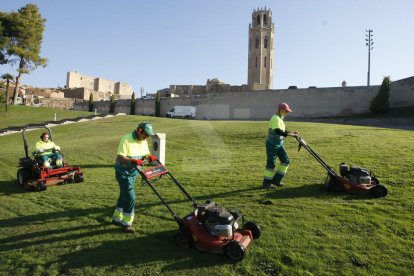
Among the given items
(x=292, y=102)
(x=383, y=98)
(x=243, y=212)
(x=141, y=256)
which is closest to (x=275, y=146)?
(x=243, y=212)

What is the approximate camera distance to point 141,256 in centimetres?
542

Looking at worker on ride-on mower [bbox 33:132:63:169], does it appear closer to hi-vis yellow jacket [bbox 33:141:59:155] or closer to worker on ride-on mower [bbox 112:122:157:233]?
hi-vis yellow jacket [bbox 33:141:59:155]

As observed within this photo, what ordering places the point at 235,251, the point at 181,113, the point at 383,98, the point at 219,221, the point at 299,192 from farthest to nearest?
the point at 181,113
the point at 383,98
the point at 299,192
the point at 219,221
the point at 235,251

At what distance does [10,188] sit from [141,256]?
246 inches

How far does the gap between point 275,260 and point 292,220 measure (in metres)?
1.51

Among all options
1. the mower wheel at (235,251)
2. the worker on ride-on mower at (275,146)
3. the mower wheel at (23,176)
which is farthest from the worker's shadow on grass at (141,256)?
the mower wheel at (23,176)

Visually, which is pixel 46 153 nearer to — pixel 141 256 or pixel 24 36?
pixel 141 256

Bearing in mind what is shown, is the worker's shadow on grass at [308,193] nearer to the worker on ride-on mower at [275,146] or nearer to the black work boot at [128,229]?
the worker on ride-on mower at [275,146]

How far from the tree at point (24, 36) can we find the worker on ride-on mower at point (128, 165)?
49.0 meters

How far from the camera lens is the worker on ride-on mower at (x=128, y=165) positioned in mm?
6129

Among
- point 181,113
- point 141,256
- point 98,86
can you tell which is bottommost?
point 141,256

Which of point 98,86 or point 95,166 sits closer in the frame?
point 95,166

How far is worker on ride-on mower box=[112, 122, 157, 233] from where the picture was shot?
6.13 meters

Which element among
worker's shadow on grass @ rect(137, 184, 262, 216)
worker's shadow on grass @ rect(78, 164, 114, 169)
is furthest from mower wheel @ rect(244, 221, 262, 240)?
worker's shadow on grass @ rect(78, 164, 114, 169)
